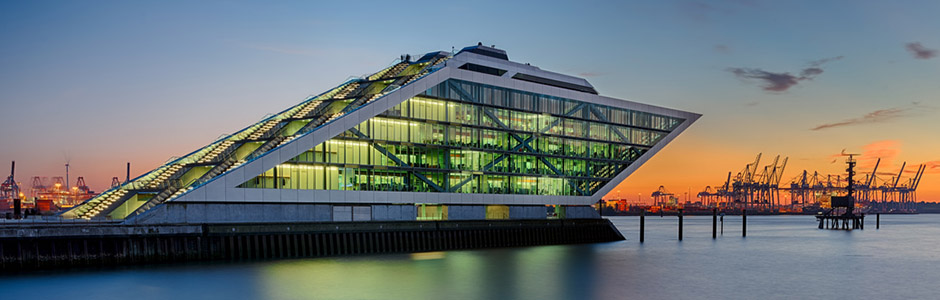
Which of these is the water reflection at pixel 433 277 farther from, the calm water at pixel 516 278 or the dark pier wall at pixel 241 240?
the dark pier wall at pixel 241 240

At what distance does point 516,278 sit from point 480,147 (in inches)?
1132

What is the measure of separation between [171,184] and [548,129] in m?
38.4

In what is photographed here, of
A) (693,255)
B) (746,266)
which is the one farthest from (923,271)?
(693,255)

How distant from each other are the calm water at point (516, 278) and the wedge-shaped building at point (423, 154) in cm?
778

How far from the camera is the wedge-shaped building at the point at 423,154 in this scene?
63.2 metres

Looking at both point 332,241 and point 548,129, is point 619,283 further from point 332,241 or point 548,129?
point 548,129

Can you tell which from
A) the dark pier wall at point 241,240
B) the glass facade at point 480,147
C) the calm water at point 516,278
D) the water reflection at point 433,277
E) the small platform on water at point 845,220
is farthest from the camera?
the small platform on water at point 845,220

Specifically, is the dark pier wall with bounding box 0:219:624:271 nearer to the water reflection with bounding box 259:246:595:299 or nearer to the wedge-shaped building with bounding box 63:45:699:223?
the water reflection with bounding box 259:246:595:299

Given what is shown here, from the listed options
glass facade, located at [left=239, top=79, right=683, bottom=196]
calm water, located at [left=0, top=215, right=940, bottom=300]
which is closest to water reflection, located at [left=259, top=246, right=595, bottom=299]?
calm water, located at [left=0, top=215, right=940, bottom=300]

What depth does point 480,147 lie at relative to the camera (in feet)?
262

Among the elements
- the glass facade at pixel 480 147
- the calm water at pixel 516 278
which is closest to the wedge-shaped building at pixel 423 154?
the glass facade at pixel 480 147

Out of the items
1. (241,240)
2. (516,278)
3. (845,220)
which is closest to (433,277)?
(516,278)

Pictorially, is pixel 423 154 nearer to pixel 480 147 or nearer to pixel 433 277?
pixel 480 147

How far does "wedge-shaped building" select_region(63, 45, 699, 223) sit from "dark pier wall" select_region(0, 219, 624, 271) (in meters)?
3.42
